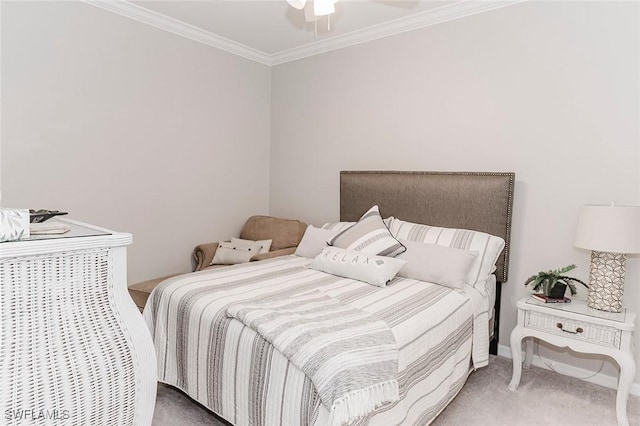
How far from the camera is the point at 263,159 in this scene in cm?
443

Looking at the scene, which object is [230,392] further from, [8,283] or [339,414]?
[8,283]

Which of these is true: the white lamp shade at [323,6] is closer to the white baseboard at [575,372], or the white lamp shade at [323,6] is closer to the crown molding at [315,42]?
the crown molding at [315,42]

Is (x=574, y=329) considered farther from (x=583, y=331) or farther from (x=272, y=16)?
(x=272, y=16)

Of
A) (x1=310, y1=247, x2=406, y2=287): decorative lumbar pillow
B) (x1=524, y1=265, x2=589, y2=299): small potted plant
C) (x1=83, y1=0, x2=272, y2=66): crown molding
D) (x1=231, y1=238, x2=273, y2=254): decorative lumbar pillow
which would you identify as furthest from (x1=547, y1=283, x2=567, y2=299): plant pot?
(x1=83, y1=0, x2=272, y2=66): crown molding

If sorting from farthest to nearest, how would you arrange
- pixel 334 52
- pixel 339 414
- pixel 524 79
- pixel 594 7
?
1. pixel 334 52
2. pixel 524 79
3. pixel 594 7
4. pixel 339 414

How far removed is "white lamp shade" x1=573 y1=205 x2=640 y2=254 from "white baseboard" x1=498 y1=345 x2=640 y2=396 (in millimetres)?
1001

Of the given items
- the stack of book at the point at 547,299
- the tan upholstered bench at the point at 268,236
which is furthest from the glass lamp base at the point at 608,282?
the tan upholstered bench at the point at 268,236

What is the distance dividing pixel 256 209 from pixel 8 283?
10.9 feet

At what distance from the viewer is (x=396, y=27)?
338 cm

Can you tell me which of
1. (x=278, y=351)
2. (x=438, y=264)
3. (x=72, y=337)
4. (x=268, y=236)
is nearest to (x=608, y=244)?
(x=438, y=264)

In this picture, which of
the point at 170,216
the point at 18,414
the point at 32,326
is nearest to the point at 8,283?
the point at 32,326

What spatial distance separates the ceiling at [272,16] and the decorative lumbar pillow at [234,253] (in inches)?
77.4

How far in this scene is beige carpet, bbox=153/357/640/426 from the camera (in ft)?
7.09

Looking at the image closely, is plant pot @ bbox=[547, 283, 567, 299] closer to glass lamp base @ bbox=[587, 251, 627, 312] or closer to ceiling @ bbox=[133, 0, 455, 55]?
glass lamp base @ bbox=[587, 251, 627, 312]
